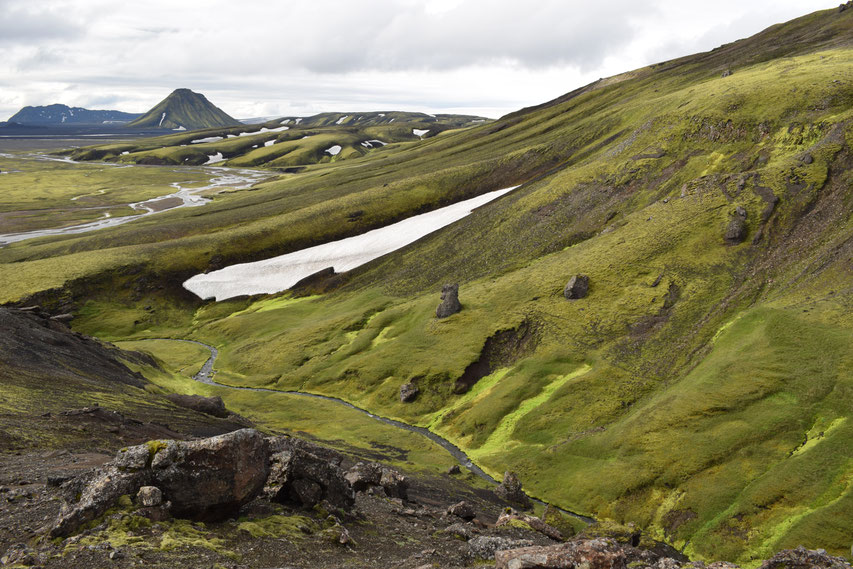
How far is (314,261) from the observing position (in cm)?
16788

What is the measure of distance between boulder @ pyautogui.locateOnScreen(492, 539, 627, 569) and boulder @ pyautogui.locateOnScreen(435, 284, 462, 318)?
84.5 metres

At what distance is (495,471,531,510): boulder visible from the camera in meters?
61.6

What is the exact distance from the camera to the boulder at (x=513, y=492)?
61.6 metres

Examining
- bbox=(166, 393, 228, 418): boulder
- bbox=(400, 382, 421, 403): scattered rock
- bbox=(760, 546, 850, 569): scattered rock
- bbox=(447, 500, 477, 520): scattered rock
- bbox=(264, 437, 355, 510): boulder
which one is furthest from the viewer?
bbox=(400, 382, 421, 403): scattered rock

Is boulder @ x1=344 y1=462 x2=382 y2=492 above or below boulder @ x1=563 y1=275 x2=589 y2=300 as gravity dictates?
below

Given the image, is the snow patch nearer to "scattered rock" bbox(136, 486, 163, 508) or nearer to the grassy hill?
the grassy hill

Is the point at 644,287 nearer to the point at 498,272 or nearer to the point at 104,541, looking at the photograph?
the point at 498,272

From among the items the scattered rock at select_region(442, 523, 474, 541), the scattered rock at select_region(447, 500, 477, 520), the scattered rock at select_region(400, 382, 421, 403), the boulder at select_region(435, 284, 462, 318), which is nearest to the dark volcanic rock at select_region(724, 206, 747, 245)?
the boulder at select_region(435, 284, 462, 318)

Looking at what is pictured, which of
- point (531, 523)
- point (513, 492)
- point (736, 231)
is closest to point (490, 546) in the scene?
point (531, 523)

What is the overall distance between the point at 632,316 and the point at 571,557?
7369cm

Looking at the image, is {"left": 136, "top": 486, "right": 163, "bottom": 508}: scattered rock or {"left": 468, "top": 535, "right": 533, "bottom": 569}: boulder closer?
{"left": 136, "top": 486, "right": 163, "bottom": 508}: scattered rock

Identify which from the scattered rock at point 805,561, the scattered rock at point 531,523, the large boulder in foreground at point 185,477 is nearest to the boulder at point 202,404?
the scattered rock at point 531,523

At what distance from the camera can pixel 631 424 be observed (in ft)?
227

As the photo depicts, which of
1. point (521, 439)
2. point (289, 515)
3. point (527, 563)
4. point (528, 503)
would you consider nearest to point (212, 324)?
point (521, 439)
